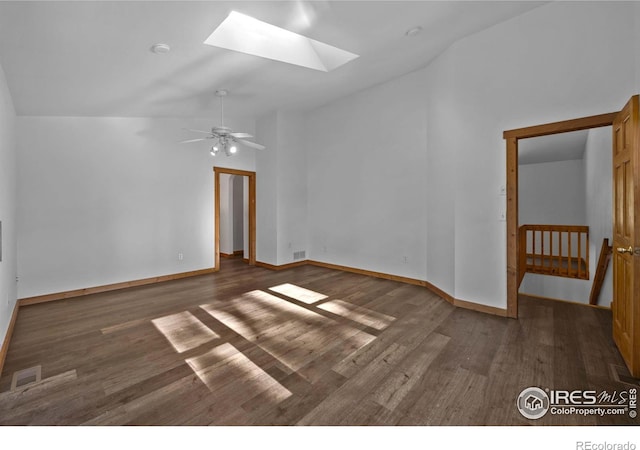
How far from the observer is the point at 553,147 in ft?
20.9

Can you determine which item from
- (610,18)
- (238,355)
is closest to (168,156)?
(238,355)

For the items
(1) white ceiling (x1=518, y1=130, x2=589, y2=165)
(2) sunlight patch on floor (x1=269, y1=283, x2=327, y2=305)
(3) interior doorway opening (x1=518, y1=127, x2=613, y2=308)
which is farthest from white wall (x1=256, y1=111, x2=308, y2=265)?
(1) white ceiling (x1=518, y1=130, x2=589, y2=165)

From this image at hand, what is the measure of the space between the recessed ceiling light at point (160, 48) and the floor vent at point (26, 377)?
290 cm

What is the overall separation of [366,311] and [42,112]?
16.0ft

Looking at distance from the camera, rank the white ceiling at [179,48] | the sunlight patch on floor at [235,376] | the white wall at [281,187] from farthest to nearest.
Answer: the white wall at [281,187], the white ceiling at [179,48], the sunlight patch on floor at [235,376]

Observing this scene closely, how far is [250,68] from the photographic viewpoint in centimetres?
357

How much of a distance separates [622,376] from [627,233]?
1.11 meters

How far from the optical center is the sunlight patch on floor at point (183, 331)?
8.79 feet

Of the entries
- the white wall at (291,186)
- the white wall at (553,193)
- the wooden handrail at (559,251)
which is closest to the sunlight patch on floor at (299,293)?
the white wall at (291,186)

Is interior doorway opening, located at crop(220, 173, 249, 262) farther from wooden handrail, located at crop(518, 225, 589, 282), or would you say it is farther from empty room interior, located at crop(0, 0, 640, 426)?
wooden handrail, located at crop(518, 225, 589, 282)

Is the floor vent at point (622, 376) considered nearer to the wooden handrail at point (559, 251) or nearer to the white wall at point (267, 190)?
the wooden handrail at point (559, 251)

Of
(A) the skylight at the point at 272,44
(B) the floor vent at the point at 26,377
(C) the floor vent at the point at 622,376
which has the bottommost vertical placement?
(B) the floor vent at the point at 26,377

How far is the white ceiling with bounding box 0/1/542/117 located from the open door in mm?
1689

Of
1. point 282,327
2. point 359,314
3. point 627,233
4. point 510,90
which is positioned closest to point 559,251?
point 627,233
